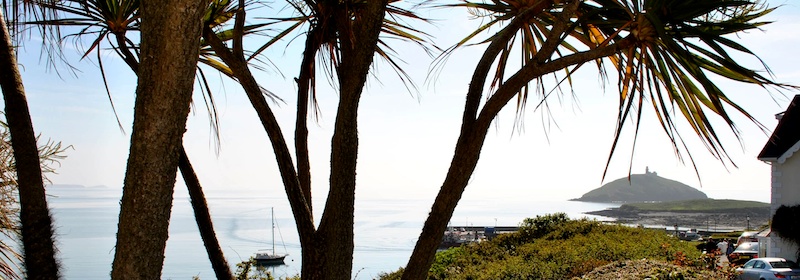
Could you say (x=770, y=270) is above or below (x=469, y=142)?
below

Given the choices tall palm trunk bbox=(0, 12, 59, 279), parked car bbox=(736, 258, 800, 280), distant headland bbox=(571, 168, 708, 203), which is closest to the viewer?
tall palm trunk bbox=(0, 12, 59, 279)

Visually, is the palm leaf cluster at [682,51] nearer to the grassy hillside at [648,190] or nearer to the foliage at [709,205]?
the foliage at [709,205]

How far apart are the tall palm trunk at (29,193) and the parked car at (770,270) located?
49.7 ft

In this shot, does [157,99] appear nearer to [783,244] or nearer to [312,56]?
[312,56]

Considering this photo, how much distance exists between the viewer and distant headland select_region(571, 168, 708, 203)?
157125 mm

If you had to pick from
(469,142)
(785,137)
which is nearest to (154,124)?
(469,142)

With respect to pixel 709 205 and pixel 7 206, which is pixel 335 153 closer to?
pixel 7 206

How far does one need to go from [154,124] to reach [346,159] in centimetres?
167

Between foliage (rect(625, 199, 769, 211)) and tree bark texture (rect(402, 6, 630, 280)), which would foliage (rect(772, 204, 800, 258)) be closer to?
tree bark texture (rect(402, 6, 630, 280))

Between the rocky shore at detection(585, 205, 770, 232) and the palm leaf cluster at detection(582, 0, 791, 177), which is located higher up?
the palm leaf cluster at detection(582, 0, 791, 177)

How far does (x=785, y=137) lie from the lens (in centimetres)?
1873

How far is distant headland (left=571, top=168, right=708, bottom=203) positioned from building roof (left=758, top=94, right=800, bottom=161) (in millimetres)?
139454

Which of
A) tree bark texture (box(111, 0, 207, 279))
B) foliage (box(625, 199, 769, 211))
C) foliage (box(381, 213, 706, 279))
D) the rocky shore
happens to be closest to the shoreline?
the rocky shore

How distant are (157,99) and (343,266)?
182 cm
